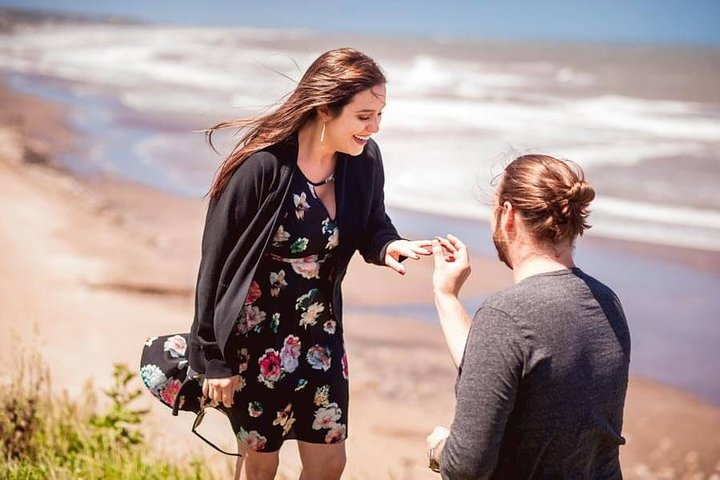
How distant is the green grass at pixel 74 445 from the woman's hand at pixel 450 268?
1.70m

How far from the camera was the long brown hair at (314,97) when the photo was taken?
3.11 meters

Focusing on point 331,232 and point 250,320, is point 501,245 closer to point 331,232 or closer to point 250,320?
point 331,232

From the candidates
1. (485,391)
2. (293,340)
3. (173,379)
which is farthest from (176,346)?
(485,391)

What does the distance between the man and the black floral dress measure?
2.74 feet

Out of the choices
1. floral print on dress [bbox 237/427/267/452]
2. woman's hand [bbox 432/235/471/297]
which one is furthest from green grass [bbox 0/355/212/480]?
woman's hand [bbox 432/235/471/297]

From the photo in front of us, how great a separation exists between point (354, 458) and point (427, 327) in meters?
2.47

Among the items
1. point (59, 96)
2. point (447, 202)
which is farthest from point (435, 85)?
point (447, 202)

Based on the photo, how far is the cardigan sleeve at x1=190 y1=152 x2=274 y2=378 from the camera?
3018 millimetres

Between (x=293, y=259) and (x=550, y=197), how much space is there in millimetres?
1087

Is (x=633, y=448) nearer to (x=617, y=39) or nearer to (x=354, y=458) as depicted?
(x=354, y=458)

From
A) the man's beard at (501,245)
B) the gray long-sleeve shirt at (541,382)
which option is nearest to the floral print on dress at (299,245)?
the man's beard at (501,245)

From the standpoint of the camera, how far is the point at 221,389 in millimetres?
3088

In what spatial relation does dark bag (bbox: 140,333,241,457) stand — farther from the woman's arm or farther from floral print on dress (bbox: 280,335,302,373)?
the woman's arm

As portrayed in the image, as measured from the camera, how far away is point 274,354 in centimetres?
322
